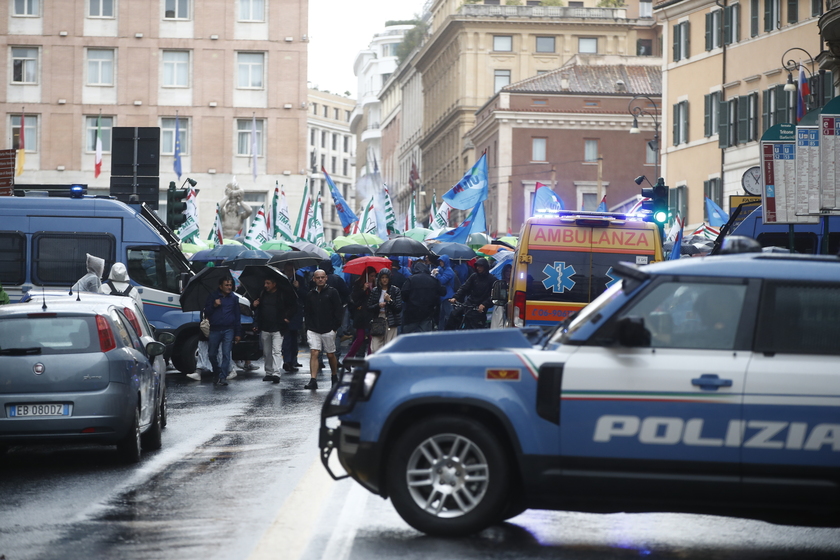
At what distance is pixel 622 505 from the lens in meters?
7.65

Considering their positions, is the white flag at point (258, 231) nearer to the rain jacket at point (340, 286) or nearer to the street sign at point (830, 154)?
the rain jacket at point (340, 286)

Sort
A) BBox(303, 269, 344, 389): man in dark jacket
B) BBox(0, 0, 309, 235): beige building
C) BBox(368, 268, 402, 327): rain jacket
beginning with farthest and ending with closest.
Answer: BBox(0, 0, 309, 235): beige building
BBox(368, 268, 402, 327): rain jacket
BBox(303, 269, 344, 389): man in dark jacket

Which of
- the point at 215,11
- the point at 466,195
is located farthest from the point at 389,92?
the point at 466,195

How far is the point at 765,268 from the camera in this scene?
7.75 meters

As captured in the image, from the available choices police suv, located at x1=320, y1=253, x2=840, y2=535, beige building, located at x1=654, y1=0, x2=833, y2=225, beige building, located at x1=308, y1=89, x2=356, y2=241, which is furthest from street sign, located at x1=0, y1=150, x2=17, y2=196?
beige building, located at x1=308, y1=89, x2=356, y2=241

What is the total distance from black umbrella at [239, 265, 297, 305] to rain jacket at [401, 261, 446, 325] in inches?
83.7

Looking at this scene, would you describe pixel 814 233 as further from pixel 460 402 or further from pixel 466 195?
pixel 466 195

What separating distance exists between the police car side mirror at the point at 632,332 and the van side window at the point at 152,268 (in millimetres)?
16080

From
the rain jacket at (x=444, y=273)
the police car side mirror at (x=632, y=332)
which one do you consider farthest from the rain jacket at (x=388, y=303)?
the police car side mirror at (x=632, y=332)

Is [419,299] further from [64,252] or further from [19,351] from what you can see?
[19,351]

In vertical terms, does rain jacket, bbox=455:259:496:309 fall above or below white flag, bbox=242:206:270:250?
below

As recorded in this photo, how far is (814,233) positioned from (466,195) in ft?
48.2

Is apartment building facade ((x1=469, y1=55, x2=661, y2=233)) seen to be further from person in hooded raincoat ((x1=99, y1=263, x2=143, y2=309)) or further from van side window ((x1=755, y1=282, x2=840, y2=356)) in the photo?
van side window ((x1=755, y1=282, x2=840, y2=356))

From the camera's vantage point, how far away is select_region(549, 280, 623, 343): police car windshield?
7.93m
